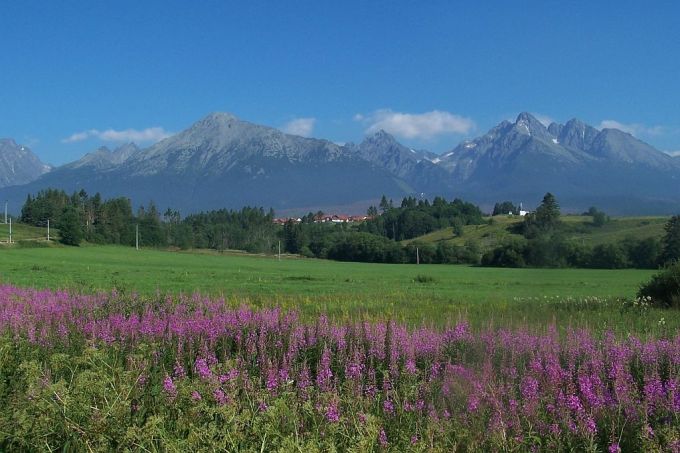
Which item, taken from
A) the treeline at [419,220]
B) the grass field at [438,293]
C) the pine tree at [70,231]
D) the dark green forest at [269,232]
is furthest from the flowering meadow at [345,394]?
the treeline at [419,220]

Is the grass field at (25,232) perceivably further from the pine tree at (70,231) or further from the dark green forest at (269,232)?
the pine tree at (70,231)

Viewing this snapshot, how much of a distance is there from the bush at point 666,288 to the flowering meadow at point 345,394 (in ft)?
42.8

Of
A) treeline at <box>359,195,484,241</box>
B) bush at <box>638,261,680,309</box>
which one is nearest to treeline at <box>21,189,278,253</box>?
treeline at <box>359,195,484,241</box>

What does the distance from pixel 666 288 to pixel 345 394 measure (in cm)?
1767

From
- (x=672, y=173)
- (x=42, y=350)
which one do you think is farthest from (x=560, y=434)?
(x=672, y=173)

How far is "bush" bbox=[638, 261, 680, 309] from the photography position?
20.2 metres

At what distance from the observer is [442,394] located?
6.24 meters

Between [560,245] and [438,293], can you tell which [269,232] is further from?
[560,245]

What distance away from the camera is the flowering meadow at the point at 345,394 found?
187 inches

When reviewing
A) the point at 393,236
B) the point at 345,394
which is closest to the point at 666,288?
the point at 345,394

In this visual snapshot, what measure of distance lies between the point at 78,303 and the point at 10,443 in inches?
343

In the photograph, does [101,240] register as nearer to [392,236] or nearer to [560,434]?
[392,236]

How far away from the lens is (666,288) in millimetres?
20859

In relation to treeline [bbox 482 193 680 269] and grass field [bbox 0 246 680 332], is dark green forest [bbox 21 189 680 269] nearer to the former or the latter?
grass field [bbox 0 246 680 332]
